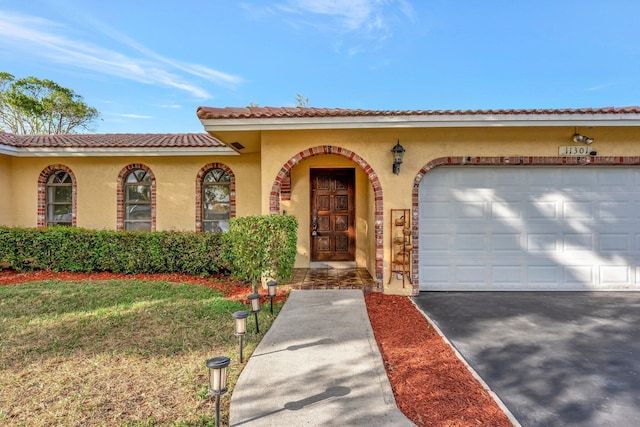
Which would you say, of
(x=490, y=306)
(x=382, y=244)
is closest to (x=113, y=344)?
(x=382, y=244)

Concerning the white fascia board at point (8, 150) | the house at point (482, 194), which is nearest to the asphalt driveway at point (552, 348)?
the house at point (482, 194)

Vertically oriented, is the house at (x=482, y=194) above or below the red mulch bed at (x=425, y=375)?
above

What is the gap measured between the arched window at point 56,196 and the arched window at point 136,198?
137 cm

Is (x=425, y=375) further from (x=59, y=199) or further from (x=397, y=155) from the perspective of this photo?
(x=59, y=199)

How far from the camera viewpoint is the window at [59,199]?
9.39 metres

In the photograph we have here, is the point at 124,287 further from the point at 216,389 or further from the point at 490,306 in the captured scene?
the point at 490,306

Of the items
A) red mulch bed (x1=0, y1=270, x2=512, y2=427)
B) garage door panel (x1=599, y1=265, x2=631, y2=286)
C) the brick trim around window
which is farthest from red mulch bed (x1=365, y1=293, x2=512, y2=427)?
the brick trim around window

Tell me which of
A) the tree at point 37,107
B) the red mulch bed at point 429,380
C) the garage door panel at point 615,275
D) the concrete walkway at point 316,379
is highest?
the tree at point 37,107

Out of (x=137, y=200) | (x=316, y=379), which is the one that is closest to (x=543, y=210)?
(x=316, y=379)

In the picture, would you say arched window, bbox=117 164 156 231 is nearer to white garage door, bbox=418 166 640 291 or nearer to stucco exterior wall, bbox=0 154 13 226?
stucco exterior wall, bbox=0 154 13 226

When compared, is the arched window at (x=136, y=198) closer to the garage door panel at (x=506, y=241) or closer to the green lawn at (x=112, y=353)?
the green lawn at (x=112, y=353)

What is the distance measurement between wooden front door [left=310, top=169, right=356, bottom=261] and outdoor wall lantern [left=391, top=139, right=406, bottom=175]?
254 cm

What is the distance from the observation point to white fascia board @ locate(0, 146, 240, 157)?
8.59 m

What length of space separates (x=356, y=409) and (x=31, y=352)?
3.78 meters
